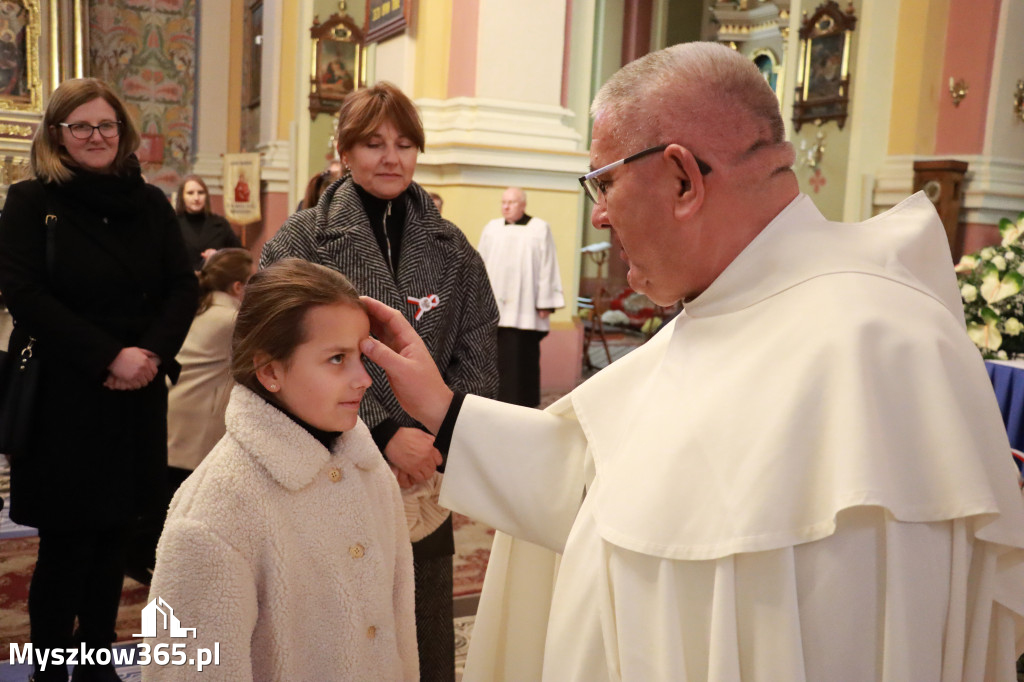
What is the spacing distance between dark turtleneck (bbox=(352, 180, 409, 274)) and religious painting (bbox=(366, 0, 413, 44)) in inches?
237

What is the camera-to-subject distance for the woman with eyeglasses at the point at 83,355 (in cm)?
283

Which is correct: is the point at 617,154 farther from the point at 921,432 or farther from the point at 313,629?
the point at 313,629

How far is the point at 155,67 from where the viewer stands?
13.6 meters

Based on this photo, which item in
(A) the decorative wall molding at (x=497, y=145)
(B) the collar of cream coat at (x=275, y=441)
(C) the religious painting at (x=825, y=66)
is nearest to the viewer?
(B) the collar of cream coat at (x=275, y=441)

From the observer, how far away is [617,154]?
5.11 ft

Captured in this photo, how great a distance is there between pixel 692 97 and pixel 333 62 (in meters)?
9.69

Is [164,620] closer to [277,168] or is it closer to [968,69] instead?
[968,69]

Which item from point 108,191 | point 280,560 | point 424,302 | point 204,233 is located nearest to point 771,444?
point 280,560

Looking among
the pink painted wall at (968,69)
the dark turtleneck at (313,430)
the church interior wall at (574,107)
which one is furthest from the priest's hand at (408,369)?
the pink painted wall at (968,69)

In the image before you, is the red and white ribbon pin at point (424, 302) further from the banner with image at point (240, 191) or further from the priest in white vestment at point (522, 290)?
the banner with image at point (240, 191)

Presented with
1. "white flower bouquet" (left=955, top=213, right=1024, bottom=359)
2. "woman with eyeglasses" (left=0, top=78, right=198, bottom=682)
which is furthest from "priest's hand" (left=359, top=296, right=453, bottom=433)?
"white flower bouquet" (left=955, top=213, right=1024, bottom=359)

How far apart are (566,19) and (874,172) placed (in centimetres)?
314

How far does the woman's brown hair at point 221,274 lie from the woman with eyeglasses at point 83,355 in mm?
1048

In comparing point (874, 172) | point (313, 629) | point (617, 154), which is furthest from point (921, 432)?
point (874, 172)
